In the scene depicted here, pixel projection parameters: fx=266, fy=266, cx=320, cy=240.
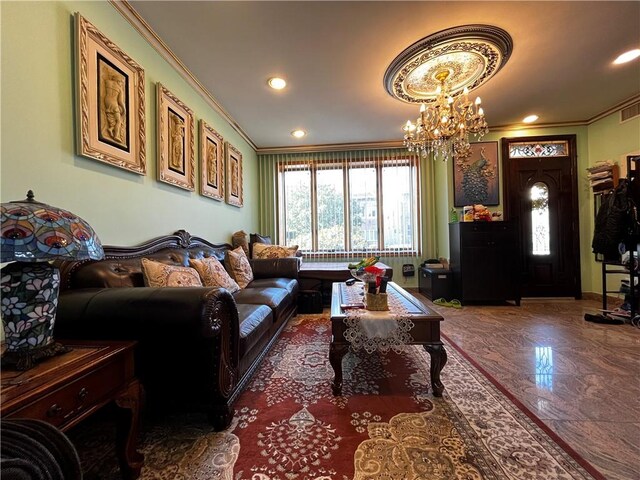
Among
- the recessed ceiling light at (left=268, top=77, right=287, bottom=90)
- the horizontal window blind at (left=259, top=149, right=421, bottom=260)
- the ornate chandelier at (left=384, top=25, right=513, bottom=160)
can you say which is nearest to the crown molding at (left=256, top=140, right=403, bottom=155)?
the horizontal window blind at (left=259, top=149, right=421, bottom=260)

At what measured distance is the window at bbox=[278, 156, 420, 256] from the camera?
16.4 ft

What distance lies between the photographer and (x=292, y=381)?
1869mm

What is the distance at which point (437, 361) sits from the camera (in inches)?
65.5

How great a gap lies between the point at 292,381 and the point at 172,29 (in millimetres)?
2923

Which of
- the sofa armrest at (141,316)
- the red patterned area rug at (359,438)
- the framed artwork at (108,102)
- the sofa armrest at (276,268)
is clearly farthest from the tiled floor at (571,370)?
the framed artwork at (108,102)

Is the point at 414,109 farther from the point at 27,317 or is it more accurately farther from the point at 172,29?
the point at 27,317

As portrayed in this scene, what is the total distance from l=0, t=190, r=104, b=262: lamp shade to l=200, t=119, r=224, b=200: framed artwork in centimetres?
230

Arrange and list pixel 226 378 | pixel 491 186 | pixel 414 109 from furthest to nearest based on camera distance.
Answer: pixel 491 186
pixel 414 109
pixel 226 378

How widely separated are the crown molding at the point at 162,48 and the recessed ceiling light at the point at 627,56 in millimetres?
4311

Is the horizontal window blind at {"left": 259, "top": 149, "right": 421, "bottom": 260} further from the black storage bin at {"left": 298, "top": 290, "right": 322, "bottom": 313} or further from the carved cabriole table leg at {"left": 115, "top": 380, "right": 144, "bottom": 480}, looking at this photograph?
the carved cabriole table leg at {"left": 115, "top": 380, "right": 144, "bottom": 480}

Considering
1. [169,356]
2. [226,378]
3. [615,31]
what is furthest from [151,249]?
[615,31]

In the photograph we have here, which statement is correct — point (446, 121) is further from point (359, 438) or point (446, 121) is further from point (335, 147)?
point (359, 438)

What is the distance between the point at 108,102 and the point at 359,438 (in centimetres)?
257

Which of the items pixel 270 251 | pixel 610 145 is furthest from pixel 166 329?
pixel 610 145
